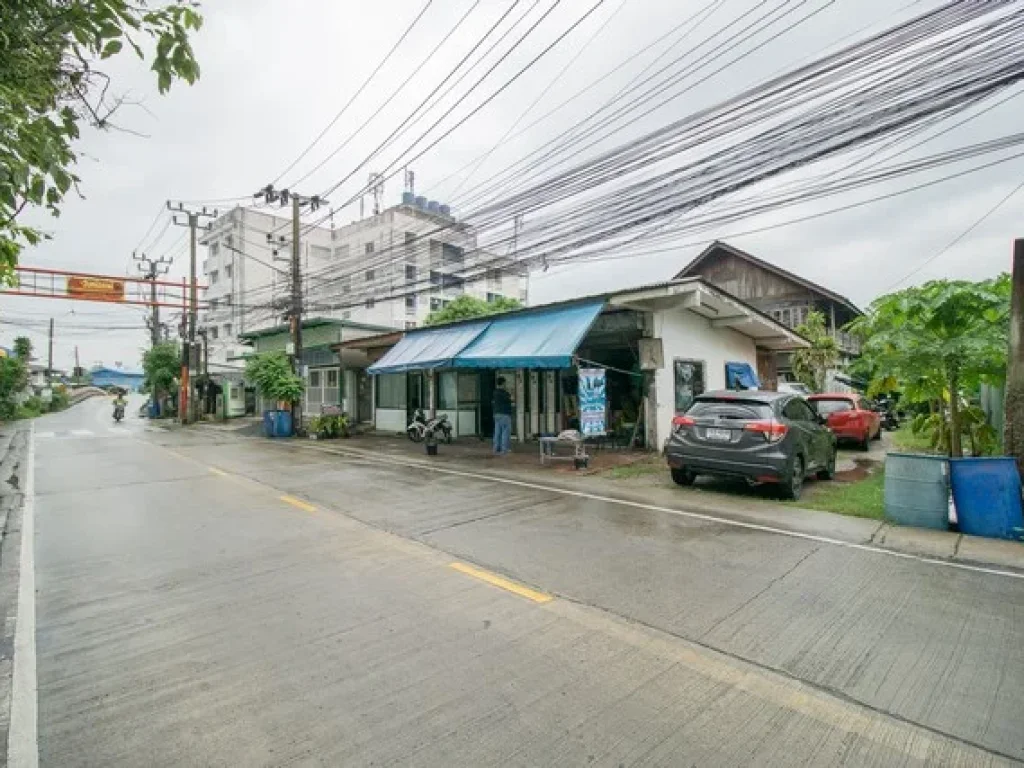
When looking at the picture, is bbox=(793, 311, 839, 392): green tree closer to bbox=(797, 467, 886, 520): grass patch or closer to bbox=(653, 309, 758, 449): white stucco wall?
bbox=(653, 309, 758, 449): white stucco wall

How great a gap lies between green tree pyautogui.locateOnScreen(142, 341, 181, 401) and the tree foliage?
1782 centimetres

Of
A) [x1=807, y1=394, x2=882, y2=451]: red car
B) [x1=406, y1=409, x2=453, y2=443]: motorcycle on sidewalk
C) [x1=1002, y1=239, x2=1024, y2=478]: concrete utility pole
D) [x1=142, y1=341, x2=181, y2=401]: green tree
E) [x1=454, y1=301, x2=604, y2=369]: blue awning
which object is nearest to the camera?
[x1=1002, y1=239, x2=1024, y2=478]: concrete utility pole

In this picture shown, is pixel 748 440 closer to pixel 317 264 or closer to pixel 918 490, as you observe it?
pixel 918 490

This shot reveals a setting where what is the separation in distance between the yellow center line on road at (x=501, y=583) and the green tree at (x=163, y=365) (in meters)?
35.7

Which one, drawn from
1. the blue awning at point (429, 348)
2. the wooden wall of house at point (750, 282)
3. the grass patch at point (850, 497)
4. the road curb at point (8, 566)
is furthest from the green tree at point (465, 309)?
the grass patch at point (850, 497)

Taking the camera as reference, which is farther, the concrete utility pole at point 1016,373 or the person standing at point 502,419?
the person standing at point 502,419

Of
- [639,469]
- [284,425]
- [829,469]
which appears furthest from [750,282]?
[284,425]

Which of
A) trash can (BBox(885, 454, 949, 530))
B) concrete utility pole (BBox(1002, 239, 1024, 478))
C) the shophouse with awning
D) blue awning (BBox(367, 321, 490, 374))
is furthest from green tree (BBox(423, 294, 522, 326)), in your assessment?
concrete utility pole (BBox(1002, 239, 1024, 478))

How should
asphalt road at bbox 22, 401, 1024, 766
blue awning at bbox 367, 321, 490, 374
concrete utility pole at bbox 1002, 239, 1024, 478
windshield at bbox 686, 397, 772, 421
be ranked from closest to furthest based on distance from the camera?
asphalt road at bbox 22, 401, 1024, 766
concrete utility pole at bbox 1002, 239, 1024, 478
windshield at bbox 686, 397, 772, 421
blue awning at bbox 367, 321, 490, 374

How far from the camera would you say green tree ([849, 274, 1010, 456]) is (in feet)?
24.6

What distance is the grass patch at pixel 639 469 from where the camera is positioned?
1013 centimetres

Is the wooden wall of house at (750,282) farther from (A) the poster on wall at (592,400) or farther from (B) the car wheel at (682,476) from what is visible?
(B) the car wheel at (682,476)

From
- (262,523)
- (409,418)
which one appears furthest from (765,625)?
(409,418)

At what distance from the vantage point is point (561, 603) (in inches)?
162
